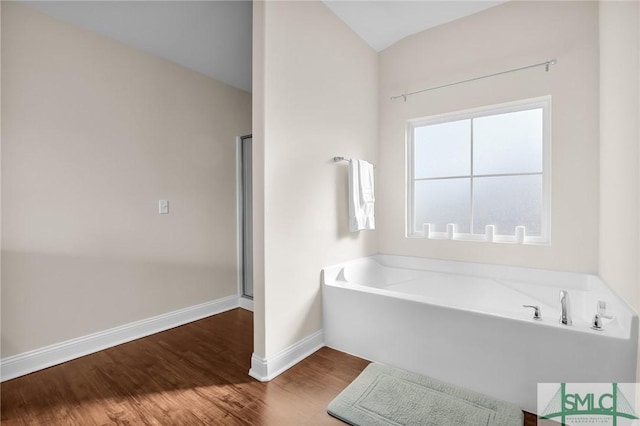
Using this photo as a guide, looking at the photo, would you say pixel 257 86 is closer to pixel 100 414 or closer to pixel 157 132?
pixel 157 132

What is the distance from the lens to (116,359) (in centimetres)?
217

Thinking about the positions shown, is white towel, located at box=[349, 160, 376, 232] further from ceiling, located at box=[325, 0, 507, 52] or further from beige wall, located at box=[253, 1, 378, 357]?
ceiling, located at box=[325, 0, 507, 52]

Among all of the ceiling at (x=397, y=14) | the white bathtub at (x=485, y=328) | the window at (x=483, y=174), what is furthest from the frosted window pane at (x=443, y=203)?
the ceiling at (x=397, y=14)

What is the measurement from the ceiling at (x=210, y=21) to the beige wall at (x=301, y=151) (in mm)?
300

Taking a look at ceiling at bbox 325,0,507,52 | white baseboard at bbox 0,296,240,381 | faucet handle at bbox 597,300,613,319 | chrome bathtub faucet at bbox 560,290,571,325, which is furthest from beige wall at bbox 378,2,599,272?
white baseboard at bbox 0,296,240,381

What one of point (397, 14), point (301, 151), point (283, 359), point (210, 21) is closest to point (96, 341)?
point (283, 359)

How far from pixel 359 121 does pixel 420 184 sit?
0.87m

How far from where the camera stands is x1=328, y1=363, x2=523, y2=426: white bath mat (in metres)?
1.48

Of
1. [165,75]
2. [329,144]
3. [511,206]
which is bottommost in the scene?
[511,206]

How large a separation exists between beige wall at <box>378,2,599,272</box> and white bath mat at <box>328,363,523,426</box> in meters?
1.22

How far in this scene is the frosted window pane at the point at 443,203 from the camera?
105 inches

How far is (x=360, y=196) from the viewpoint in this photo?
259 cm

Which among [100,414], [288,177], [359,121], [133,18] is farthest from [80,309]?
[359,121]

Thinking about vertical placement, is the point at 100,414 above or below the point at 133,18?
below
